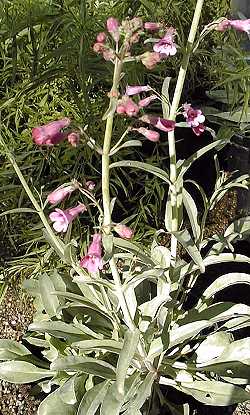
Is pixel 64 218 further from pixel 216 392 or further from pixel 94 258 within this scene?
pixel 216 392

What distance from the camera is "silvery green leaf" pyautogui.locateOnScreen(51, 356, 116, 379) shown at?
122cm

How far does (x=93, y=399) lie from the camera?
1296 mm

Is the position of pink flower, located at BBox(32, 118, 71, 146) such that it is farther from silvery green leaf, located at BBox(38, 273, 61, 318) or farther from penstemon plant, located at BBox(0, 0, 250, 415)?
silvery green leaf, located at BBox(38, 273, 61, 318)

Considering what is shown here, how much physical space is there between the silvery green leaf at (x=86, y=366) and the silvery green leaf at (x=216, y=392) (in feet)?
0.58

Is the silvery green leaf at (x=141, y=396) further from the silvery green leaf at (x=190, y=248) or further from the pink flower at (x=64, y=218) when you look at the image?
the pink flower at (x=64, y=218)

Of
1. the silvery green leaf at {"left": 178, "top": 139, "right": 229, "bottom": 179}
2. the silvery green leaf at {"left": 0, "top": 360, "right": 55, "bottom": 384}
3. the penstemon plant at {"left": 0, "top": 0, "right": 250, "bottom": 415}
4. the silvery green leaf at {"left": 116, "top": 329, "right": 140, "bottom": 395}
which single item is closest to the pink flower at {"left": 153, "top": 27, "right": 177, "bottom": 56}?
the penstemon plant at {"left": 0, "top": 0, "right": 250, "bottom": 415}

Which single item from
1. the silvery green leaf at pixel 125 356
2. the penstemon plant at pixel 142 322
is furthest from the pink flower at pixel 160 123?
the silvery green leaf at pixel 125 356

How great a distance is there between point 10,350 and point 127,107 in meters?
0.72

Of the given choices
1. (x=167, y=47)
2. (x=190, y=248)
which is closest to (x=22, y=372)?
(x=190, y=248)

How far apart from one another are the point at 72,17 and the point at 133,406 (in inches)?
38.4

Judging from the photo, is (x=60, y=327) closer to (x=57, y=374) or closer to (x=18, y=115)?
(x=57, y=374)

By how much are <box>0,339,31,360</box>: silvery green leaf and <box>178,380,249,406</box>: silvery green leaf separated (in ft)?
Answer: 1.17

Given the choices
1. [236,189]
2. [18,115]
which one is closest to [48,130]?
[18,115]

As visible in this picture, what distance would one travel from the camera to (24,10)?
1.89 meters
